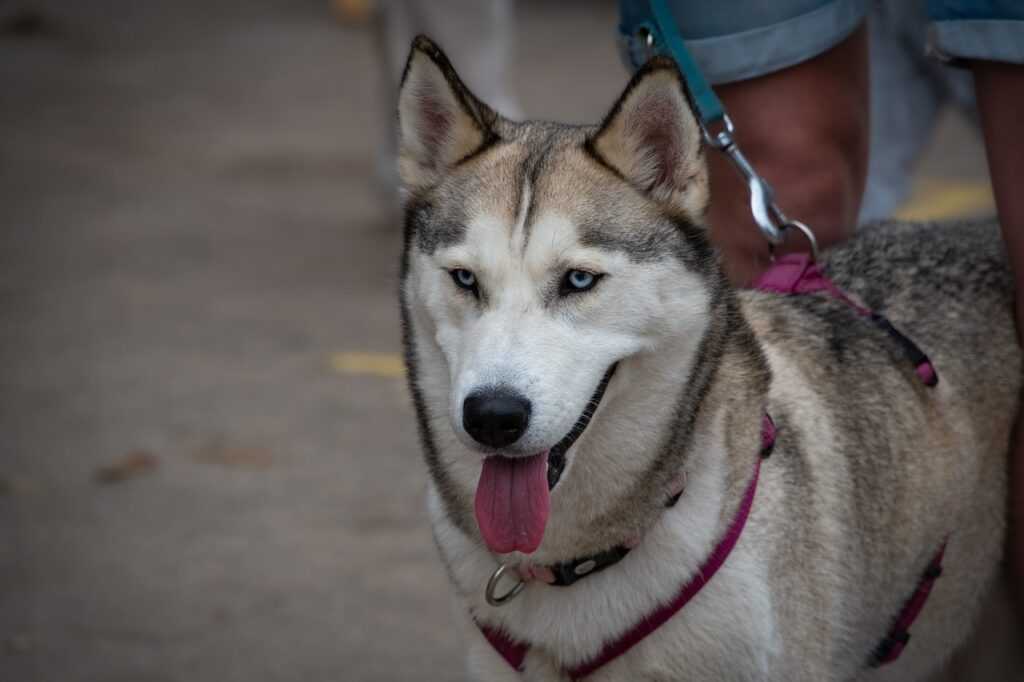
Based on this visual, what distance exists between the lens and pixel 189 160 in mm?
10055

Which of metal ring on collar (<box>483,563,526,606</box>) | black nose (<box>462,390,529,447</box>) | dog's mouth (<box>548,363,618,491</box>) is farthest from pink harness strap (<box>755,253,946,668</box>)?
black nose (<box>462,390,529,447</box>)

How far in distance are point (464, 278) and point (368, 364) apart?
3.96m

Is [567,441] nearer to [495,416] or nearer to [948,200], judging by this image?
[495,416]

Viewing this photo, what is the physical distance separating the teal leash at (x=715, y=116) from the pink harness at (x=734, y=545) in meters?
0.08

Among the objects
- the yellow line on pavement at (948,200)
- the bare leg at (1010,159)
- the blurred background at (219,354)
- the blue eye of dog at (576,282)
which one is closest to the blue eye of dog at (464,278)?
the blue eye of dog at (576,282)

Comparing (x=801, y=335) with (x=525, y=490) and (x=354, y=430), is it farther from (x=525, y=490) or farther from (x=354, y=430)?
(x=354, y=430)

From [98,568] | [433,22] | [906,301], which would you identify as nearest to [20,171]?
[433,22]

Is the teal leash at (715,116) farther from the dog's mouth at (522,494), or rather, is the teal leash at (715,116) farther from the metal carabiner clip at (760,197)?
the dog's mouth at (522,494)

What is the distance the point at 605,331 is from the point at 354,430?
339 cm

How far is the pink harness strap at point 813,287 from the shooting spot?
10.9 feet

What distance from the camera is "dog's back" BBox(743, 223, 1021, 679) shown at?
3.03 metres

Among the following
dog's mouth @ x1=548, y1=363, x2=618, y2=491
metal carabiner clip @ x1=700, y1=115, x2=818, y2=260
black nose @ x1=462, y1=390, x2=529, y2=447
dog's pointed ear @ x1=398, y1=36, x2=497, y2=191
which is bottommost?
dog's mouth @ x1=548, y1=363, x2=618, y2=491

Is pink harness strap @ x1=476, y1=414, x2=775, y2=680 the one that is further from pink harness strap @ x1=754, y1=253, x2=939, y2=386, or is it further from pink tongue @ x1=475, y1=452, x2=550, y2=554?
pink harness strap @ x1=754, y1=253, x2=939, y2=386

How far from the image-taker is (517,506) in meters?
2.80
